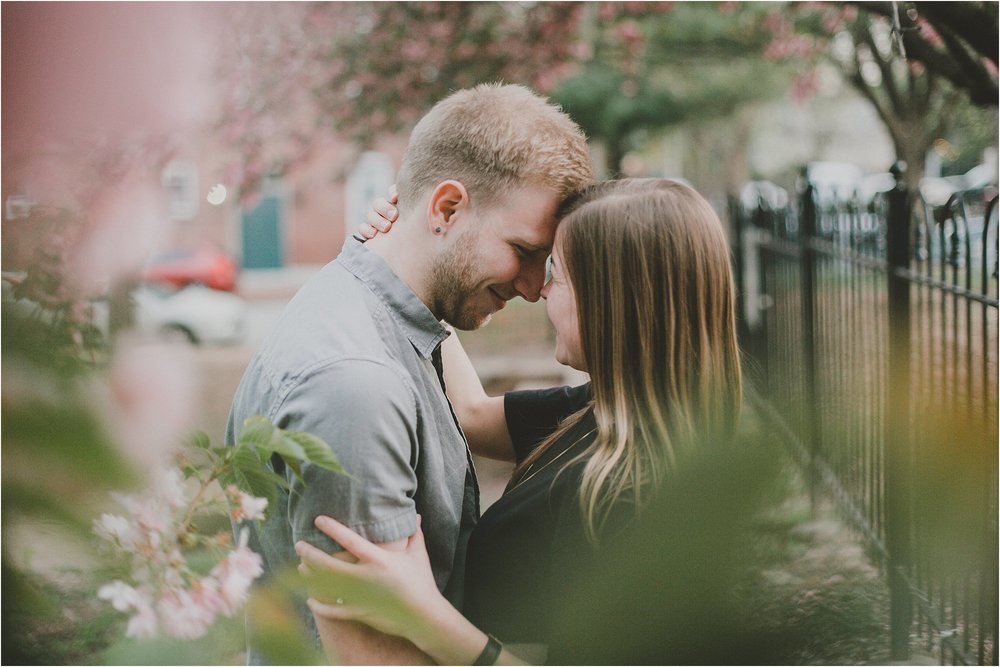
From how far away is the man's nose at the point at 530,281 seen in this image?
2.14 m

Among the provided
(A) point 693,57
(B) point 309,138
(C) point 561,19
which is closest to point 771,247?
(C) point 561,19

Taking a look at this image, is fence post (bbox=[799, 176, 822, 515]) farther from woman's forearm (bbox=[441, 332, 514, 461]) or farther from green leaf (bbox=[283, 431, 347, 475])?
green leaf (bbox=[283, 431, 347, 475])

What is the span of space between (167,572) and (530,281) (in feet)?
4.85

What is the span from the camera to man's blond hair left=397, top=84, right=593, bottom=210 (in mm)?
1973

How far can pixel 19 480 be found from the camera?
51 centimetres

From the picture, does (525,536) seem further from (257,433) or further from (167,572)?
(167,572)

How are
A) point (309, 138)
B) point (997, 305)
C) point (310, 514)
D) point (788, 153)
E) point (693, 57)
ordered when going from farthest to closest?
point (788, 153) → point (693, 57) → point (309, 138) → point (997, 305) → point (310, 514)

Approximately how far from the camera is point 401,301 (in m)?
1.97

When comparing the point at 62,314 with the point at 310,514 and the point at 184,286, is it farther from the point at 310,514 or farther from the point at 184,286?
the point at 310,514

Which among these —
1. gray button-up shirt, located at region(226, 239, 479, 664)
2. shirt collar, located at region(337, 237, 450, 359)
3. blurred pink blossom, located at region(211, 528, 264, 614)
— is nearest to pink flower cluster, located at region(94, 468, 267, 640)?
blurred pink blossom, located at region(211, 528, 264, 614)

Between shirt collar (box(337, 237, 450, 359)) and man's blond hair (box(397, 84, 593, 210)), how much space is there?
7.3 inches

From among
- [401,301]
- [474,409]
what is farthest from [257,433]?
[474,409]

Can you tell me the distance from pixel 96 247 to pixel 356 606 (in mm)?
267

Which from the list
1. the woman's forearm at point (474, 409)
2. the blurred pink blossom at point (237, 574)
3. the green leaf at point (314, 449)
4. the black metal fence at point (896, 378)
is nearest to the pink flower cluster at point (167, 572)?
the blurred pink blossom at point (237, 574)
